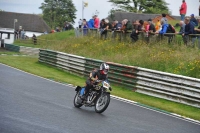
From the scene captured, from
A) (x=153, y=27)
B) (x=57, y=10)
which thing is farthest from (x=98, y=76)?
(x=57, y=10)

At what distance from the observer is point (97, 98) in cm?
1519

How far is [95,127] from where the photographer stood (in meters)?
11.9

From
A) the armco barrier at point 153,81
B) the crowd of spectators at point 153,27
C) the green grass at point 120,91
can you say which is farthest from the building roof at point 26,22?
the armco barrier at point 153,81

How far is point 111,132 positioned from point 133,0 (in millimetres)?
88781

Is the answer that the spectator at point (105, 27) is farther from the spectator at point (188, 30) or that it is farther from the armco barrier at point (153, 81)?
the spectator at point (188, 30)

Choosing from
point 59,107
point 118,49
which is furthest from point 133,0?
point 59,107

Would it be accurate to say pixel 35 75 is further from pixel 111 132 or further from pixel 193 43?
pixel 111 132

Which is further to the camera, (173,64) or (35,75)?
(35,75)

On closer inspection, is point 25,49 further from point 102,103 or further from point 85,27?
point 102,103

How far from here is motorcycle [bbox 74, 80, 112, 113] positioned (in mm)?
14875

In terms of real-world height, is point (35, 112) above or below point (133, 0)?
below

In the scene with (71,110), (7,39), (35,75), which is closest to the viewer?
(71,110)

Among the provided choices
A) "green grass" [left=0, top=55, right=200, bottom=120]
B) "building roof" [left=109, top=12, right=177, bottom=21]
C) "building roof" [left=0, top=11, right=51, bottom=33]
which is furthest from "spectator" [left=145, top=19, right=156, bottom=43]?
"building roof" [left=0, top=11, right=51, bottom=33]

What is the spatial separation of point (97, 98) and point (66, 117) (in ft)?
7.97
